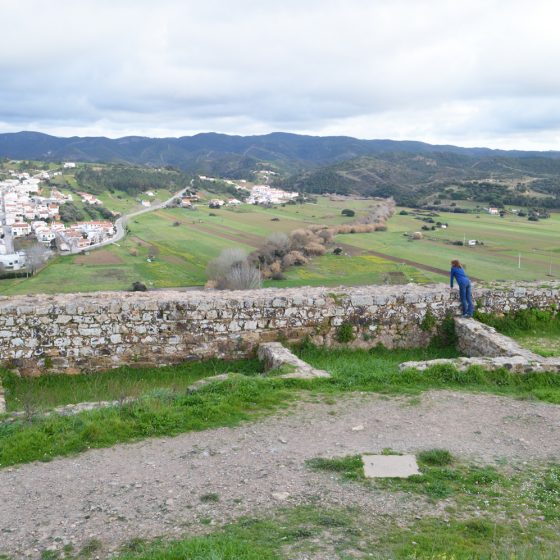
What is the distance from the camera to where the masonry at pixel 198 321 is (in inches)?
359

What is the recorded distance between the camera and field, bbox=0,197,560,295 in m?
44.1

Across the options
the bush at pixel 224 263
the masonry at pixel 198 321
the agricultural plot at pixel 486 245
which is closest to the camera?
the masonry at pixel 198 321

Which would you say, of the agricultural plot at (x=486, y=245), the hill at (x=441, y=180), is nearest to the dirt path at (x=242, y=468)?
the agricultural plot at (x=486, y=245)

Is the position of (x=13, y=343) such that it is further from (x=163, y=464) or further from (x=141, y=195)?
(x=141, y=195)

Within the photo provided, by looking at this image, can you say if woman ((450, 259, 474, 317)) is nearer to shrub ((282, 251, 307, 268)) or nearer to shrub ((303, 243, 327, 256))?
shrub ((282, 251, 307, 268))

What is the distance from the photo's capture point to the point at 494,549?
12.4 feet

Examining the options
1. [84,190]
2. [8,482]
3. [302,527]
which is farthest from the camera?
[84,190]

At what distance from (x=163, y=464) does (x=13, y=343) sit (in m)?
5.21

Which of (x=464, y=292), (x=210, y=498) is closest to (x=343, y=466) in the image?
(x=210, y=498)

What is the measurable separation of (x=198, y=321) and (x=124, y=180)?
131 meters

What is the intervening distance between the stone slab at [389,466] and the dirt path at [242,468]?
0.81 ft

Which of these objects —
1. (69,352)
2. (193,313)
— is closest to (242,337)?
(193,313)

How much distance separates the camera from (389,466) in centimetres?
523

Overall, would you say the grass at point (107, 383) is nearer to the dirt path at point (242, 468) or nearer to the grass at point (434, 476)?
the dirt path at point (242, 468)
